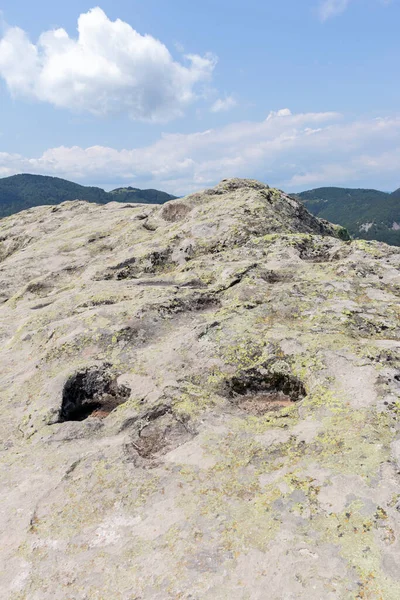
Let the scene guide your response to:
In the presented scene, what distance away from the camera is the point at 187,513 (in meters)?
7.10

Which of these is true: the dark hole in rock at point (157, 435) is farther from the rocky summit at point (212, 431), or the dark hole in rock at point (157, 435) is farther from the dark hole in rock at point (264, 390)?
the dark hole in rock at point (264, 390)

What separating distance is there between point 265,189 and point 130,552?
88.2 ft

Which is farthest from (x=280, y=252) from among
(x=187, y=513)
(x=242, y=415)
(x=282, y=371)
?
(x=187, y=513)

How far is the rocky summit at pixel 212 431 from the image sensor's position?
239 inches

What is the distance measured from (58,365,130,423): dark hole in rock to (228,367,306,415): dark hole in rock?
3.34 meters

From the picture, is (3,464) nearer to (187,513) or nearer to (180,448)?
(180,448)

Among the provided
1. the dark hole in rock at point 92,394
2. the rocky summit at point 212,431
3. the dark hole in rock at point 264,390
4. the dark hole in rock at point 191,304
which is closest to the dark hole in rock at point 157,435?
the rocky summit at point 212,431

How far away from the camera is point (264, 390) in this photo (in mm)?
11281

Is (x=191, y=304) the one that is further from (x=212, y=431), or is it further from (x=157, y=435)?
(x=212, y=431)

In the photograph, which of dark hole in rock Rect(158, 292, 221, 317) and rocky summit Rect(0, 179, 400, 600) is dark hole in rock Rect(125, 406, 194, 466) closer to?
→ rocky summit Rect(0, 179, 400, 600)

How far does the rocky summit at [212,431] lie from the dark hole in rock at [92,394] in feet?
0.17

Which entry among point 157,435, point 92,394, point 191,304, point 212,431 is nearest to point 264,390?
point 212,431

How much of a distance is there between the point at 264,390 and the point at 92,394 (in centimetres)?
536

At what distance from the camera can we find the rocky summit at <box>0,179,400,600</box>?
19.9ft
